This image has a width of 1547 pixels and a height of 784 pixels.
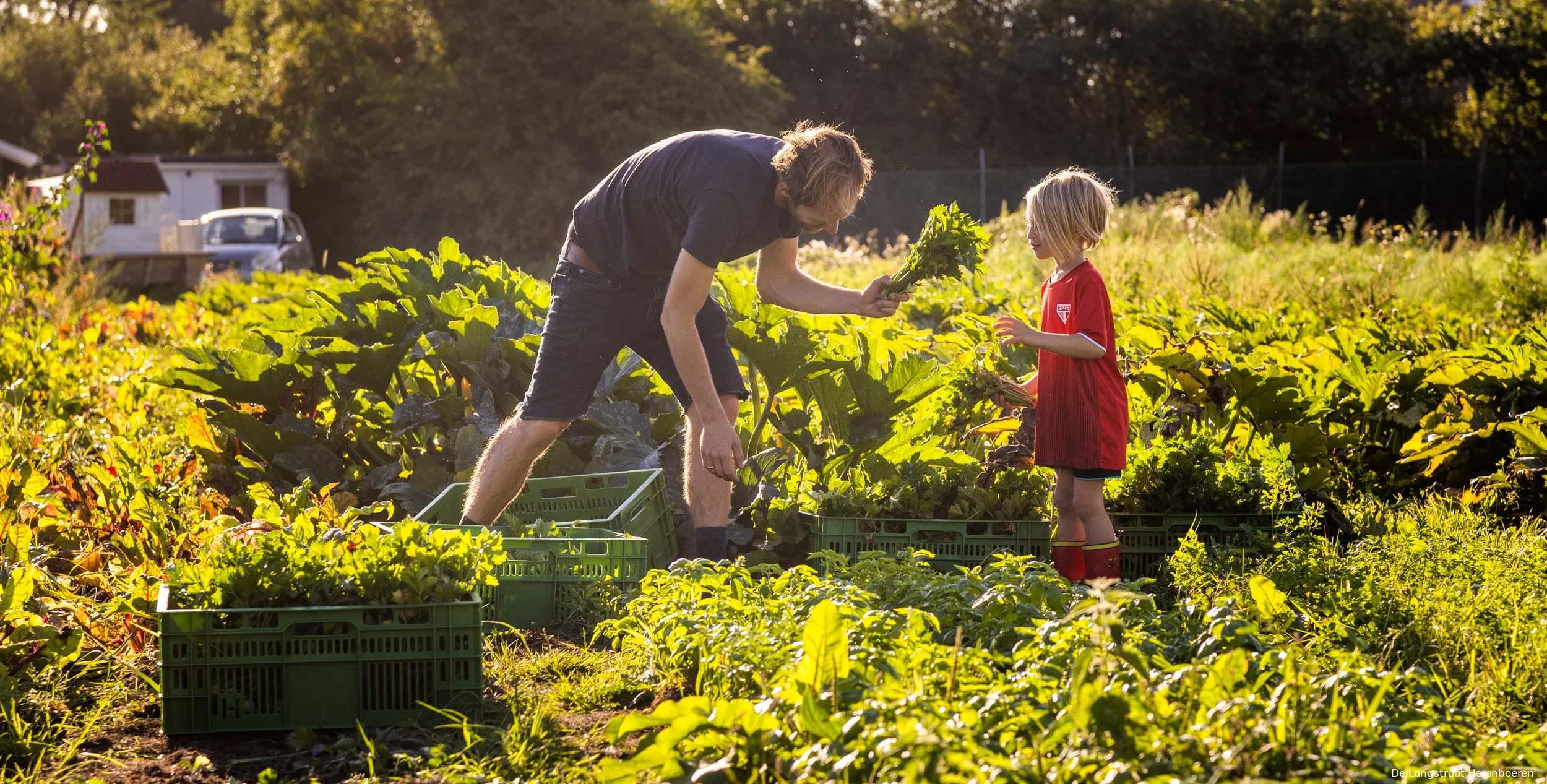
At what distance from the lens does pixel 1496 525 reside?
483cm

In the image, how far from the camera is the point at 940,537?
4301 mm

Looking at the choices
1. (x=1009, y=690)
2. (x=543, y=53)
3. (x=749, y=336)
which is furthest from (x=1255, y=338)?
(x=543, y=53)

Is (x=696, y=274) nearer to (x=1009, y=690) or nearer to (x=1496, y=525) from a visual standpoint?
(x=1009, y=690)

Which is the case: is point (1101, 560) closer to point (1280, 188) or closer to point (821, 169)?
point (821, 169)

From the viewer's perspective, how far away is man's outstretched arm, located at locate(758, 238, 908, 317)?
4508 mm

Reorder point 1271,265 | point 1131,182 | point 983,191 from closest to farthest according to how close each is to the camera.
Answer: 1. point 1271,265
2. point 983,191
3. point 1131,182

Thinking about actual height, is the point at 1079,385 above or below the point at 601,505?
above

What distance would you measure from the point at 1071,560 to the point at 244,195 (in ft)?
114

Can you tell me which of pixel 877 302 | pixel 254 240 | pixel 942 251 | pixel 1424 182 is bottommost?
pixel 877 302

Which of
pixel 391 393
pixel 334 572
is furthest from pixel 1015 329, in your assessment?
pixel 391 393

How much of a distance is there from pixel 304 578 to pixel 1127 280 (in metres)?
8.10

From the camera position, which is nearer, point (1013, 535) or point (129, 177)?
point (1013, 535)

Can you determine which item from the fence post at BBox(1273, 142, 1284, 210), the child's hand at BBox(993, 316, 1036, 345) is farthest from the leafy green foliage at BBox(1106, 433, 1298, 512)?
the fence post at BBox(1273, 142, 1284, 210)

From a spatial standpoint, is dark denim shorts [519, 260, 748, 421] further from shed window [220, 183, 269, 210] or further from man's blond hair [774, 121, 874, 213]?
shed window [220, 183, 269, 210]
